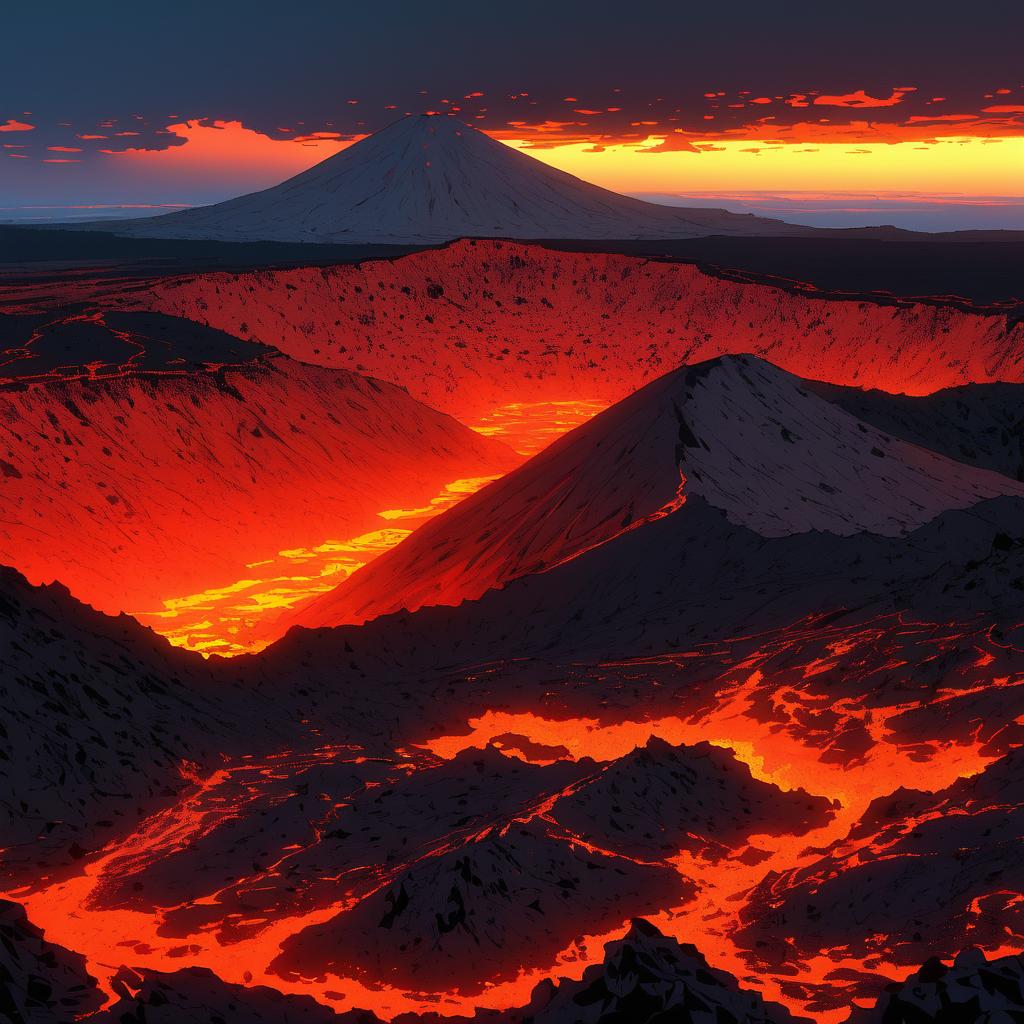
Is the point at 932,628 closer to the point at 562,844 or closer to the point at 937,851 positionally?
the point at 937,851

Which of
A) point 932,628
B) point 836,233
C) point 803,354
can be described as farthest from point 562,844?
point 836,233

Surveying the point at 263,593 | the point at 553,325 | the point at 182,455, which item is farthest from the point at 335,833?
the point at 553,325

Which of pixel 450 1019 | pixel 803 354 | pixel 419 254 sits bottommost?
pixel 450 1019

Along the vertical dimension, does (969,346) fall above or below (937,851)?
above

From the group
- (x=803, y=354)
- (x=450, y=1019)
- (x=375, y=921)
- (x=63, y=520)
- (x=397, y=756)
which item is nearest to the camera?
(x=450, y=1019)

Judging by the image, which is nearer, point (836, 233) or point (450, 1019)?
point (450, 1019)

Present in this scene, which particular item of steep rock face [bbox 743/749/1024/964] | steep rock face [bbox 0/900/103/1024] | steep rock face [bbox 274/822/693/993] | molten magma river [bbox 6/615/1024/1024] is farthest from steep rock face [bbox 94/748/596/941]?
steep rock face [bbox 743/749/1024/964]

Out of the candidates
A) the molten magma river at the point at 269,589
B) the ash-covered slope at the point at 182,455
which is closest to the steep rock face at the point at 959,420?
the molten magma river at the point at 269,589

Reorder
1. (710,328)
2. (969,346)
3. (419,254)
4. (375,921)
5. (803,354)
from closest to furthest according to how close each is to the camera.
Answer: (375,921)
(969,346)
(803,354)
(710,328)
(419,254)
